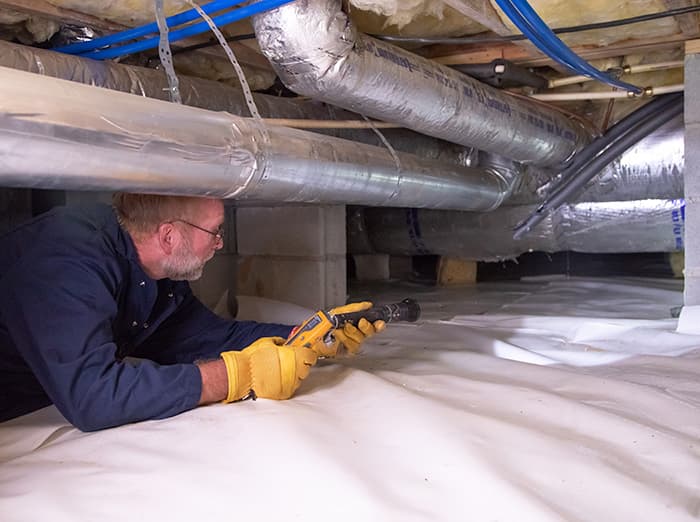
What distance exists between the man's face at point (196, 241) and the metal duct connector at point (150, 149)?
66 mm

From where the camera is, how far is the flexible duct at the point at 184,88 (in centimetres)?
152

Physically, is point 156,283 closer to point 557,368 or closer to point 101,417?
point 101,417

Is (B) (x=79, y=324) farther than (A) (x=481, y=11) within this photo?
No

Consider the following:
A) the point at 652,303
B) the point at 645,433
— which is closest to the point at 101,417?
the point at 645,433

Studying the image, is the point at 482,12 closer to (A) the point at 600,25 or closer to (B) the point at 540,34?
(B) the point at 540,34

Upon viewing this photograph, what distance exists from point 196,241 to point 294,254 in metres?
1.47

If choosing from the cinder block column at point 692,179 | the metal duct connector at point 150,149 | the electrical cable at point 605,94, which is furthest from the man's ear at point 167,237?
the cinder block column at point 692,179

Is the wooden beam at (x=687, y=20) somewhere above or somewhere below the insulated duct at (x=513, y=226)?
above

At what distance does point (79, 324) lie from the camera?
1183mm

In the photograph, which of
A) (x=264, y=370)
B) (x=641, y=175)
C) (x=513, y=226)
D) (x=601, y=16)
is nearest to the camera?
(x=264, y=370)

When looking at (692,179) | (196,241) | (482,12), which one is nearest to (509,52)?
(482,12)

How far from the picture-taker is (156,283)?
1492 mm

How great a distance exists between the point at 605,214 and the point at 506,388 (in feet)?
6.39

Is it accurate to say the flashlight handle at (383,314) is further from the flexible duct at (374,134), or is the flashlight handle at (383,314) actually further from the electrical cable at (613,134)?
the electrical cable at (613,134)
